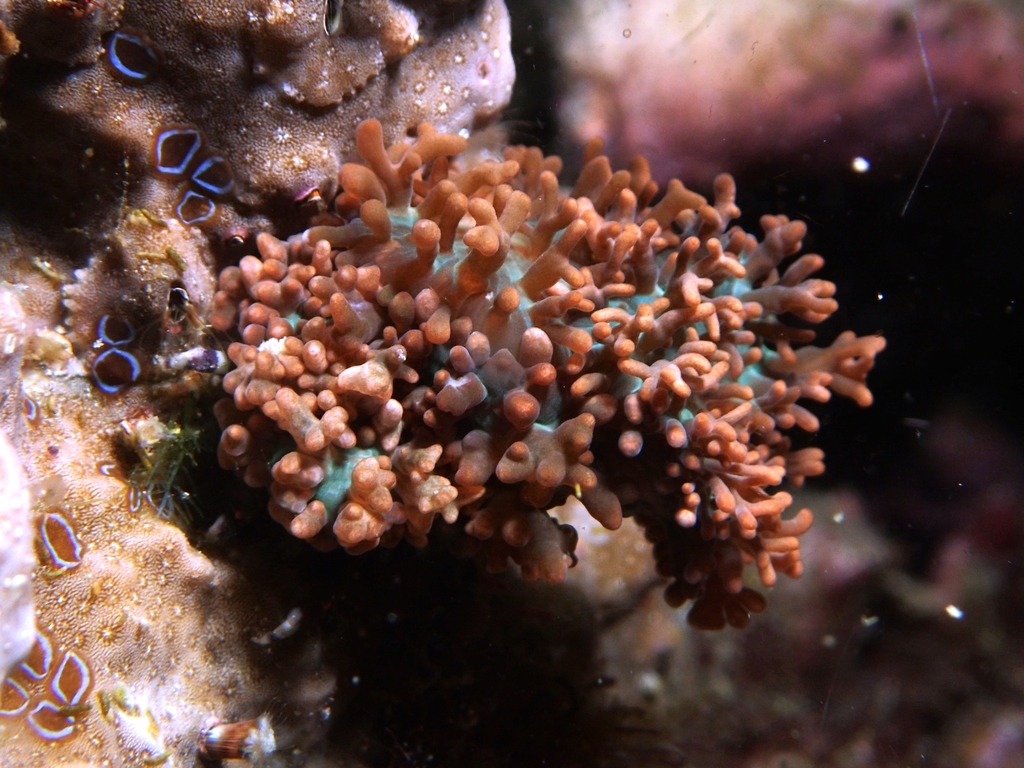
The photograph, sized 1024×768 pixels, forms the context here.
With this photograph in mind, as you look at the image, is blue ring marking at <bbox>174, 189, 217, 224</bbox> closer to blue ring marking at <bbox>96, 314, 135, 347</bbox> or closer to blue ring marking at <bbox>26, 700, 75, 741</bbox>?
blue ring marking at <bbox>96, 314, 135, 347</bbox>

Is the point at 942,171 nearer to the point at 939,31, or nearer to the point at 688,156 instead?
the point at 939,31

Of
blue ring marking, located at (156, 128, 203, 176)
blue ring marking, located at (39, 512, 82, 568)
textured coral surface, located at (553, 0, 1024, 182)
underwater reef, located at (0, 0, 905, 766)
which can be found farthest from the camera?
textured coral surface, located at (553, 0, 1024, 182)

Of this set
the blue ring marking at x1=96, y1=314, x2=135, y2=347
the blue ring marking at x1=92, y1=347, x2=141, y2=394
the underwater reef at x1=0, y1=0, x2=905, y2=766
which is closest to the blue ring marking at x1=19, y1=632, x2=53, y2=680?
the underwater reef at x1=0, y1=0, x2=905, y2=766

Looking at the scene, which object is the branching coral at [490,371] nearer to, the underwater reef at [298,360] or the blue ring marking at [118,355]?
the underwater reef at [298,360]

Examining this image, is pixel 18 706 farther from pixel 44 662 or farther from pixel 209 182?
pixel 209 182

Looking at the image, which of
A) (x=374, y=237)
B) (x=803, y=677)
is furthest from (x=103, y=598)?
(x=803, y=677)

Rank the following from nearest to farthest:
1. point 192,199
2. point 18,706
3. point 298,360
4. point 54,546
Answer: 1. point 18,706
2. point 54,546
3. point 298,360
4. point 192,199

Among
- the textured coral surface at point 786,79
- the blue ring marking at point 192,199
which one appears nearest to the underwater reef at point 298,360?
the blue ring marking at point 192,199

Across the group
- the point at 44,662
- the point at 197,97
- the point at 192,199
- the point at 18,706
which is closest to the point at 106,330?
the point at 192,199
